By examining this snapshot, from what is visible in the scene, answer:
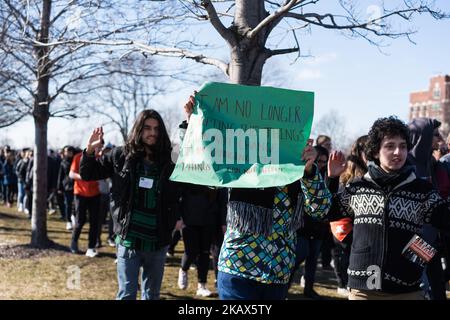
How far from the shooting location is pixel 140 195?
430cm

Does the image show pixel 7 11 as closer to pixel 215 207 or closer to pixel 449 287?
pixel 215 207

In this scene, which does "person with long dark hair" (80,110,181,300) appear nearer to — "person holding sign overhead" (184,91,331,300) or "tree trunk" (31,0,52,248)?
"person holding sign overhead" (184,91,331,300)

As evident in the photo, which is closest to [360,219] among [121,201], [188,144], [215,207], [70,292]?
[188,144]

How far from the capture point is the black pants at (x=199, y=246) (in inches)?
266

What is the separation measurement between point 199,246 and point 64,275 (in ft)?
6.48

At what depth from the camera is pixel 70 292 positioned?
650 cm

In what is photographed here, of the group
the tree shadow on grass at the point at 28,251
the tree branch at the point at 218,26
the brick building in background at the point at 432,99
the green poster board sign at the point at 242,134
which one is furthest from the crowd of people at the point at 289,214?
the brick building in background at the point at 432,99

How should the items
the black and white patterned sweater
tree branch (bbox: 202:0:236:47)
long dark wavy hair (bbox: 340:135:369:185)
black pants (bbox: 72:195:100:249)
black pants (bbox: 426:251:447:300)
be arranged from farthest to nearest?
1. black pants (bbox: 72:195:100:249)
2. black pants (bbox: 426:251:447:300)
3. long dark wavy hair (bbox: 340:135:369:185)
4. tree branch (bbox: 202:0:236:47)
5. the black and white patterned sweater

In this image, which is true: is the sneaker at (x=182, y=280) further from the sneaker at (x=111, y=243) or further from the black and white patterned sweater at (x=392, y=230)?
the black and white patterned sweater at (x=392, y=230)

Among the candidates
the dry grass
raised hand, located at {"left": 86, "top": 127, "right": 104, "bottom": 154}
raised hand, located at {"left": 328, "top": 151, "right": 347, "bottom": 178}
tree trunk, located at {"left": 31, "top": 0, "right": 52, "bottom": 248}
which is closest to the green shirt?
raised hand, located at {"left": 86, "top": 127, "right": 104, "bottom": 154}

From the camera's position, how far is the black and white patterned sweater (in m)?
3.19

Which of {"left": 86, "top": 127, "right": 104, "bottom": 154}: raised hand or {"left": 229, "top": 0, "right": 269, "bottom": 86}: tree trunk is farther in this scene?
{"left": 229, "top": 0, "right": 269, "bottom": 86}: tree trunk

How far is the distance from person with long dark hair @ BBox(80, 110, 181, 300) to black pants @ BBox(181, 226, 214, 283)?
2.31 m

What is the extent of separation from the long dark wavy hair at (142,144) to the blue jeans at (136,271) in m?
0.75
